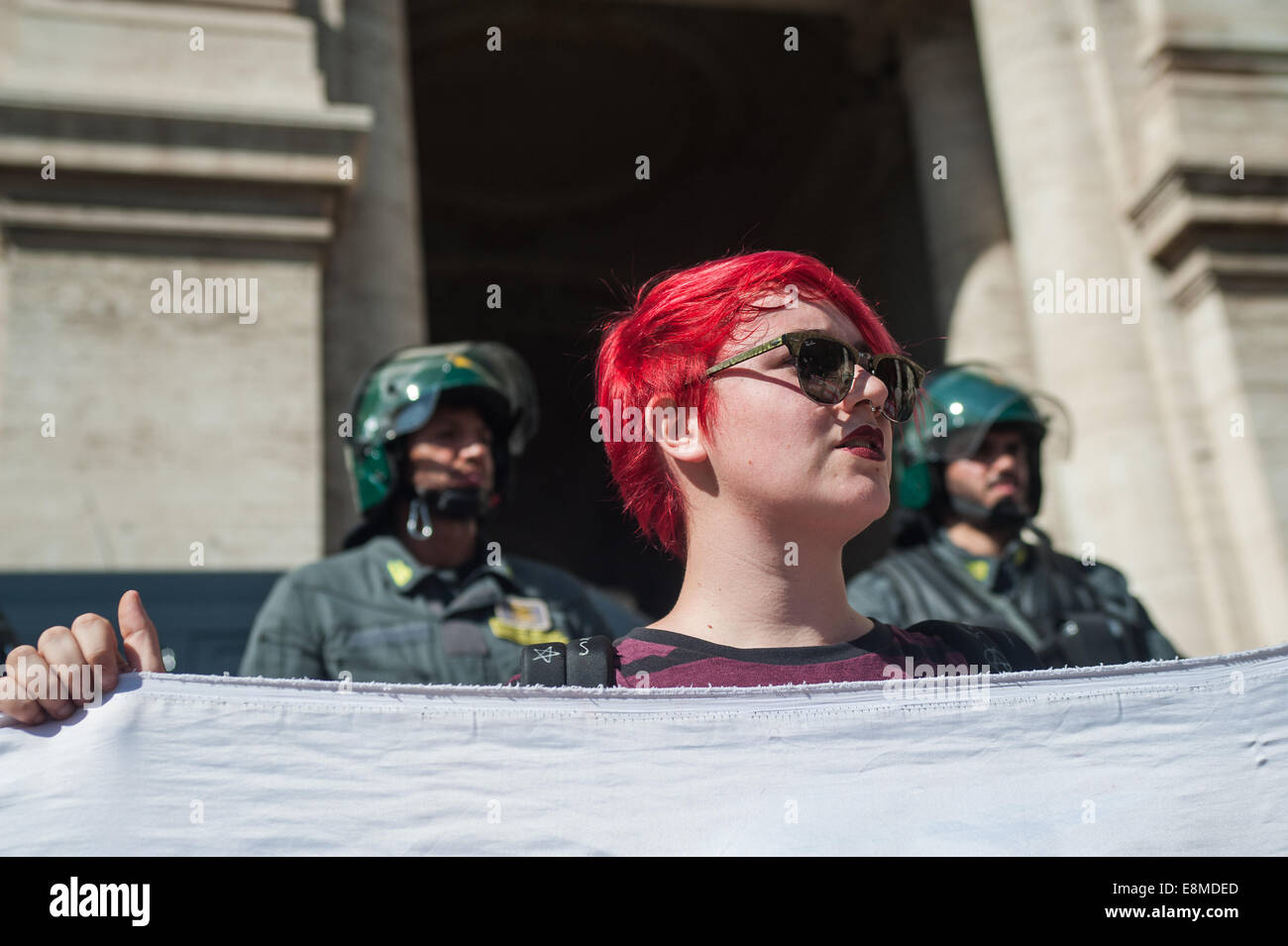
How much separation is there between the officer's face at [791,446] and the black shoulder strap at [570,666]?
1.12 ft

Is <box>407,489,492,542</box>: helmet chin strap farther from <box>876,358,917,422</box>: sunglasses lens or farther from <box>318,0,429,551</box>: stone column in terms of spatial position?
<box>318,0,429,551</box>: stone column

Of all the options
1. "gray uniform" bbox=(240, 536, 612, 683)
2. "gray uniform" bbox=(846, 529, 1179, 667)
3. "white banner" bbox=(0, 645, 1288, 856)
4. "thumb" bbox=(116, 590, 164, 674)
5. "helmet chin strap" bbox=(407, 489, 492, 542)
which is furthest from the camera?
"gray uniform" bbox=(846, 529, 1179, 667)

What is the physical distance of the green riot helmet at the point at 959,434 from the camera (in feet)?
16.3

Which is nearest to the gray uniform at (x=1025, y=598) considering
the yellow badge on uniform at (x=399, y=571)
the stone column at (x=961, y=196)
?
the yellow badge on uniform at (x=399, y=571)

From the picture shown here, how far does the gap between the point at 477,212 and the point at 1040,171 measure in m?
10.1

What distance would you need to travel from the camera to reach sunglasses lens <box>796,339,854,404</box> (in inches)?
75.2

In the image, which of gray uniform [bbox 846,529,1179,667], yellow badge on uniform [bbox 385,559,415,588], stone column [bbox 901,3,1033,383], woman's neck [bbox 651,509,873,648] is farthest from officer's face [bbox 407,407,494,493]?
stone column [bbox 901,3,1033,383]

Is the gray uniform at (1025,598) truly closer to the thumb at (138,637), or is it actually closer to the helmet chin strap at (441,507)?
the helmet chin strap at (441,507)

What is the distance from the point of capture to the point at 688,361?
205cm

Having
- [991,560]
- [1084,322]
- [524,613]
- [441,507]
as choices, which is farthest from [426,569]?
[1084,322]

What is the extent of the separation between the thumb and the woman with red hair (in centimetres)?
62
